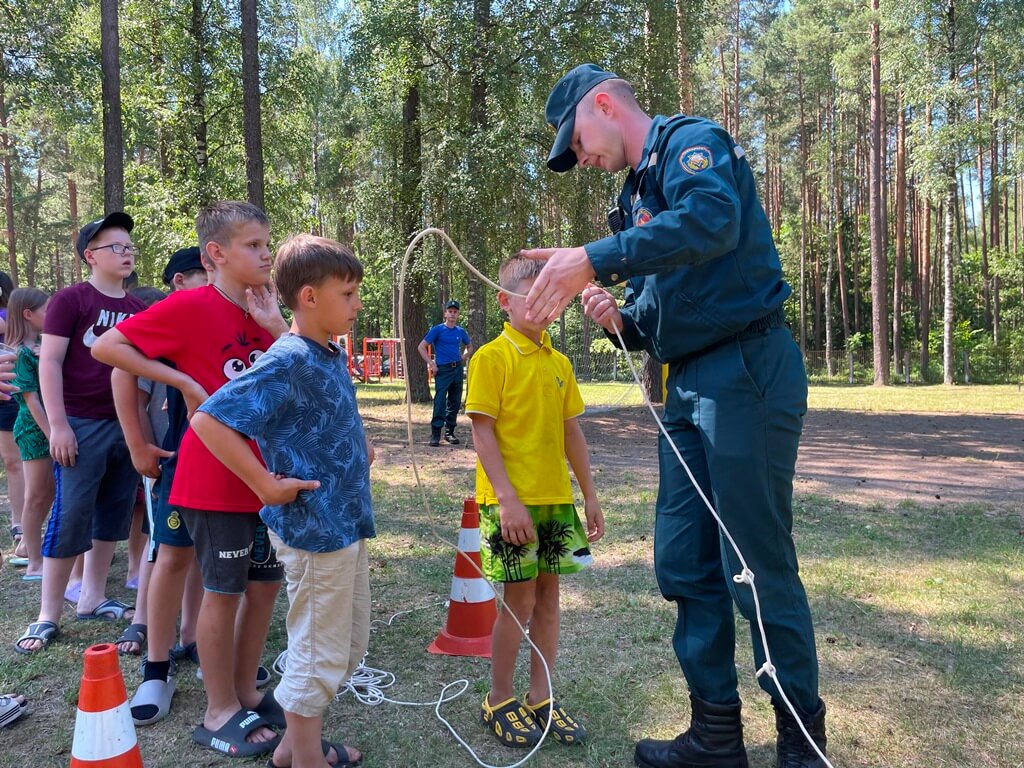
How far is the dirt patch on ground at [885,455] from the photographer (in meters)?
7.36

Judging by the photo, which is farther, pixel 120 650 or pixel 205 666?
pixel 120 650

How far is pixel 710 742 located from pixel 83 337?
345 cm

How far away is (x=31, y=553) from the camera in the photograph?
457 centimetres

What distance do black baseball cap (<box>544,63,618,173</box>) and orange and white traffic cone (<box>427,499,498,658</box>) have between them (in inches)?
69.5

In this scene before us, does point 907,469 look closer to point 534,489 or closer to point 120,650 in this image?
point 534,489

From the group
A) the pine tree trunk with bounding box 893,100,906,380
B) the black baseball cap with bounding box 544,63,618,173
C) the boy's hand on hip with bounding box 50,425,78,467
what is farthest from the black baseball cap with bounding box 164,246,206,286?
the pine tree trunk with bounding box 893,100,906,380

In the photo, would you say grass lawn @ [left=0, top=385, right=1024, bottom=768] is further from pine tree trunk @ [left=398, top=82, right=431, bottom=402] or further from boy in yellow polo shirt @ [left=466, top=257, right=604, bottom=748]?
pine tree trunk @ [left=398, top=82, right=431, bottom=402]

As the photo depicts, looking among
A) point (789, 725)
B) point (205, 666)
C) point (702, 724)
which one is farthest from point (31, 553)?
point (789, 725)

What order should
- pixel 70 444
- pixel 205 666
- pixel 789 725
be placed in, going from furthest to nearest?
pixel 70 444 → pixel 205 666 → pixel 789 725

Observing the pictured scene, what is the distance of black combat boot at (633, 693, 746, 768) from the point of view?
2.40 meters

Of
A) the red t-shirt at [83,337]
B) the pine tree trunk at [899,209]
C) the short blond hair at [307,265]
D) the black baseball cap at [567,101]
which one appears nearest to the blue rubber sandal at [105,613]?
the red t-shirt at [83,337]

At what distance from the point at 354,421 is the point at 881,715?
238 cm

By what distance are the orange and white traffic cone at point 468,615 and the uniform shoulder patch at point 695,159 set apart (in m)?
1.97

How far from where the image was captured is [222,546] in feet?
8.41
